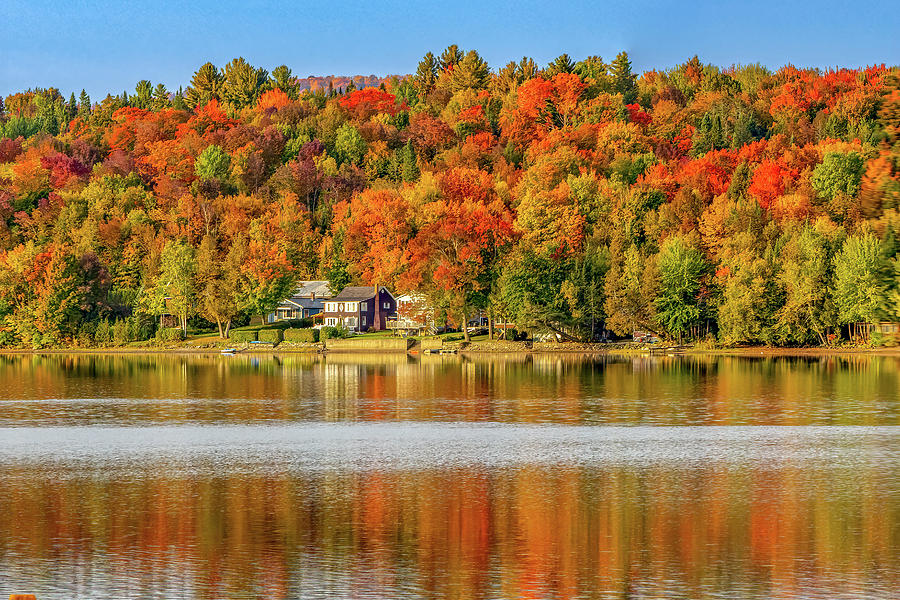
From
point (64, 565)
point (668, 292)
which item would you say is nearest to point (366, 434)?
point (64, 565)

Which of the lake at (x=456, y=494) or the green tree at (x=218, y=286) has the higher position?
the green tree at (x=218, y=286)

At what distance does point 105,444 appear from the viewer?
56.2m

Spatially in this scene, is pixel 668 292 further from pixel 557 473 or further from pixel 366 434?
pixel 557 473

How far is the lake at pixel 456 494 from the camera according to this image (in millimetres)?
30703

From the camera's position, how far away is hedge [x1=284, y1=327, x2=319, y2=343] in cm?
14600

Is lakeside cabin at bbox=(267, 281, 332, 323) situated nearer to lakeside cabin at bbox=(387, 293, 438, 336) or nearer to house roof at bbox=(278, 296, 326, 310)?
house roof at bbox=(278, 296, 326, 310)

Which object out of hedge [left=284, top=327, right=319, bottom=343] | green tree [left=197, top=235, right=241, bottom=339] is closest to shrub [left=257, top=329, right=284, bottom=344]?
hedge [left=284, top=327, right=319, bottom=343]

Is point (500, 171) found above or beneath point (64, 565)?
above

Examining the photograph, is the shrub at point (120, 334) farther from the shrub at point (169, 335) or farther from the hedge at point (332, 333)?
the hedge at point (332, 333)

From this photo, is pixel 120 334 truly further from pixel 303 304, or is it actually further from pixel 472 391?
pixel 472 391

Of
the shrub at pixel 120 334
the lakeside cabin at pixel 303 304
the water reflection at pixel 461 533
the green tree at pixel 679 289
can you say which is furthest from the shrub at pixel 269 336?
the water reflection at pixel 461 533

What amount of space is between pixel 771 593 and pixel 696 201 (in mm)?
116887

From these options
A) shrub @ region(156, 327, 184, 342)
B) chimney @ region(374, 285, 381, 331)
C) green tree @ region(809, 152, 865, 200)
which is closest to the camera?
green tree @ region(809, 152, 865, 200)

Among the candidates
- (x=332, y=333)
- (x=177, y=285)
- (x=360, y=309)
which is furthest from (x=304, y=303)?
(x=177, y=285)
